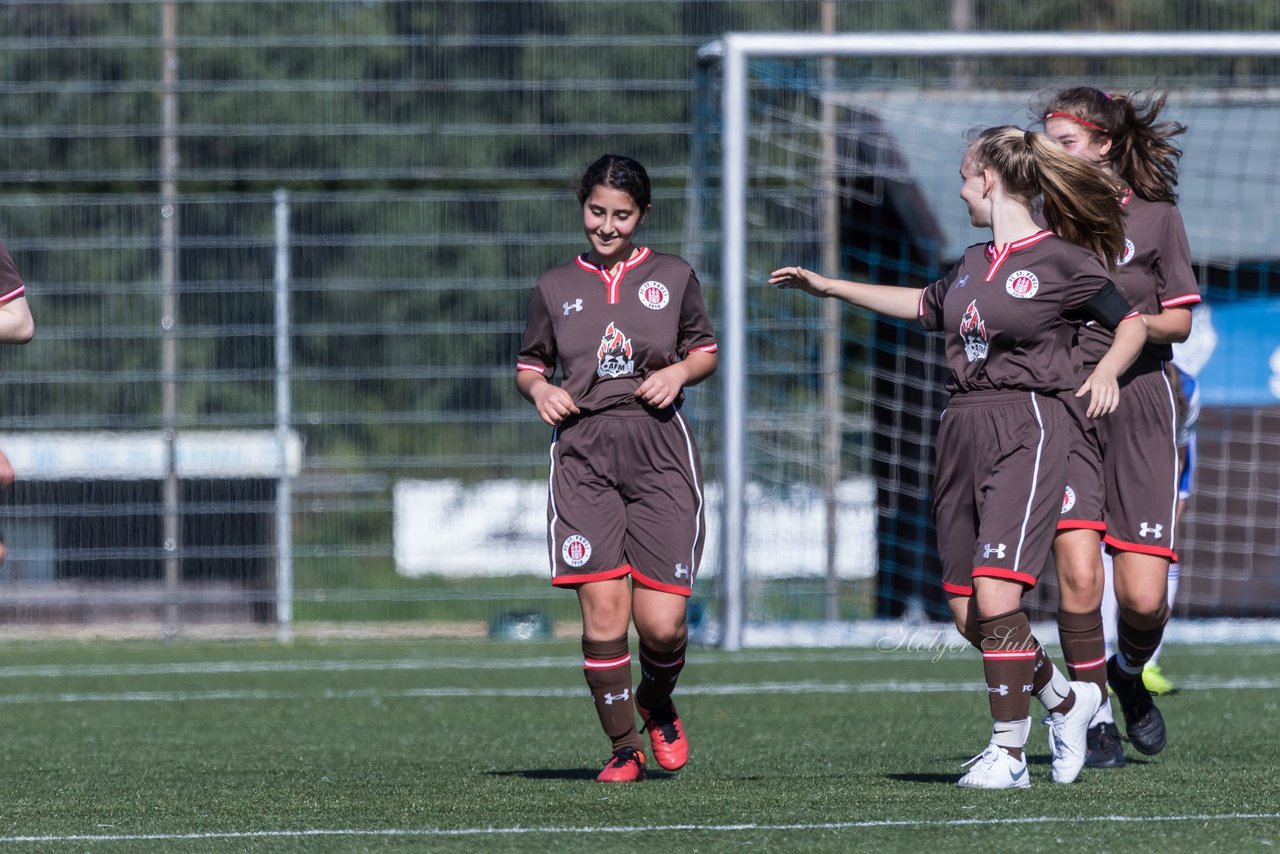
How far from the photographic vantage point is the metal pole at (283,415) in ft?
35.3

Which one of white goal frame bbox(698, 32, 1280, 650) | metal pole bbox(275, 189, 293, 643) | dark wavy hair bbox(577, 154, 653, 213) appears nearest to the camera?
dark wavy hair bbox(577, 154, 653, 213)

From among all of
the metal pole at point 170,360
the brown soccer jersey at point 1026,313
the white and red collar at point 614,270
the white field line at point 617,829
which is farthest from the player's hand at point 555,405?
the metal pole at point 170,360

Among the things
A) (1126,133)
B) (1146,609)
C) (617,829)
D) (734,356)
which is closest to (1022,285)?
(1126,133)

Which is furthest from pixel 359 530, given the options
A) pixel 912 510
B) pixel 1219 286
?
pixel 1219 286

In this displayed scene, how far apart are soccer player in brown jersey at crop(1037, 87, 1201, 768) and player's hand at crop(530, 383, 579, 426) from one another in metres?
1.30

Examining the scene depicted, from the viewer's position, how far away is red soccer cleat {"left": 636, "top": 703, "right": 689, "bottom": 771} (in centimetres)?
496

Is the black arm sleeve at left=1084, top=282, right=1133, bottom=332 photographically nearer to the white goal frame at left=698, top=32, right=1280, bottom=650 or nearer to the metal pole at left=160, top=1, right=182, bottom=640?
the white goal frame at left=698, top=32, right=1280, bottom=650

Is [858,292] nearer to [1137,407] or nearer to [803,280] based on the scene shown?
[803,280]

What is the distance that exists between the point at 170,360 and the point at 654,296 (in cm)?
666

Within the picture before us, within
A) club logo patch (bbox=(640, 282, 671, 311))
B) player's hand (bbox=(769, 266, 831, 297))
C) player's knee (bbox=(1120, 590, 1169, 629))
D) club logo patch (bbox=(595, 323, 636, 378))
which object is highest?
player's hand (bbox=(769, 266, 831, 297))

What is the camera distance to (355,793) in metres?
4.55

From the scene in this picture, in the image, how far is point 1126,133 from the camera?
16.8 ft

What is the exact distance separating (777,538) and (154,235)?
4.07 metres

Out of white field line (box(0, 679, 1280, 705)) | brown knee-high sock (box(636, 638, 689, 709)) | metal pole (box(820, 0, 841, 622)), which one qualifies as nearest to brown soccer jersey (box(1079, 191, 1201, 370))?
brown knee-high sock (box(636, 638, 689, 709))
